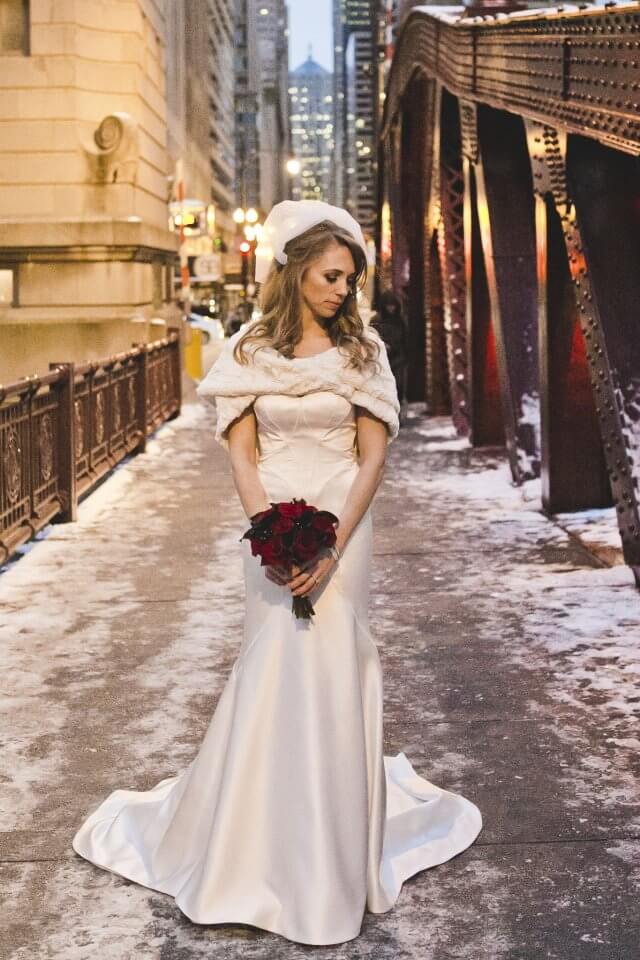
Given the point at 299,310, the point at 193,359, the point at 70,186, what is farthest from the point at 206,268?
the point at 299,310

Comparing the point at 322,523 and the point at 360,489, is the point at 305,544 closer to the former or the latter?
the point at 322,523

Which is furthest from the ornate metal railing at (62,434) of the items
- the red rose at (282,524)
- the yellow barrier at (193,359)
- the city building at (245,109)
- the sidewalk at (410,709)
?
the city building at (245,109)

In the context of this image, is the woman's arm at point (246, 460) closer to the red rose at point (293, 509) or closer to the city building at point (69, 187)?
the red rose at point (293, 509)

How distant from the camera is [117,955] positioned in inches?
164

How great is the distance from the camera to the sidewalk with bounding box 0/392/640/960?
4.35 meters

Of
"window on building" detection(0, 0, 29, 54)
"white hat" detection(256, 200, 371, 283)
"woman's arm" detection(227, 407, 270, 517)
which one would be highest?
"window on building" detection(0, 0, 29, 54)

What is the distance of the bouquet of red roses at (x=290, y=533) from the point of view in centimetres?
429

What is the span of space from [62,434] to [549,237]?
445cm

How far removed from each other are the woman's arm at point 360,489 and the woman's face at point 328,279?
0.37 meters

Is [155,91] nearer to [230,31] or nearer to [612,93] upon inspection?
[612,93]

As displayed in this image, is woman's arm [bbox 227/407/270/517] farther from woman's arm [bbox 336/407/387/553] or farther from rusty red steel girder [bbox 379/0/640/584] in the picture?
rusty red steel girder [bbox 379/0/640/584]

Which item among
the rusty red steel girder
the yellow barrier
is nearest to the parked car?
the yellow barrier

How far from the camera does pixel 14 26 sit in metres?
22.4

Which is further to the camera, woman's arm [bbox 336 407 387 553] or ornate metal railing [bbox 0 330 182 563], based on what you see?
ornate metal railing [bbox 0 330 182 563]
